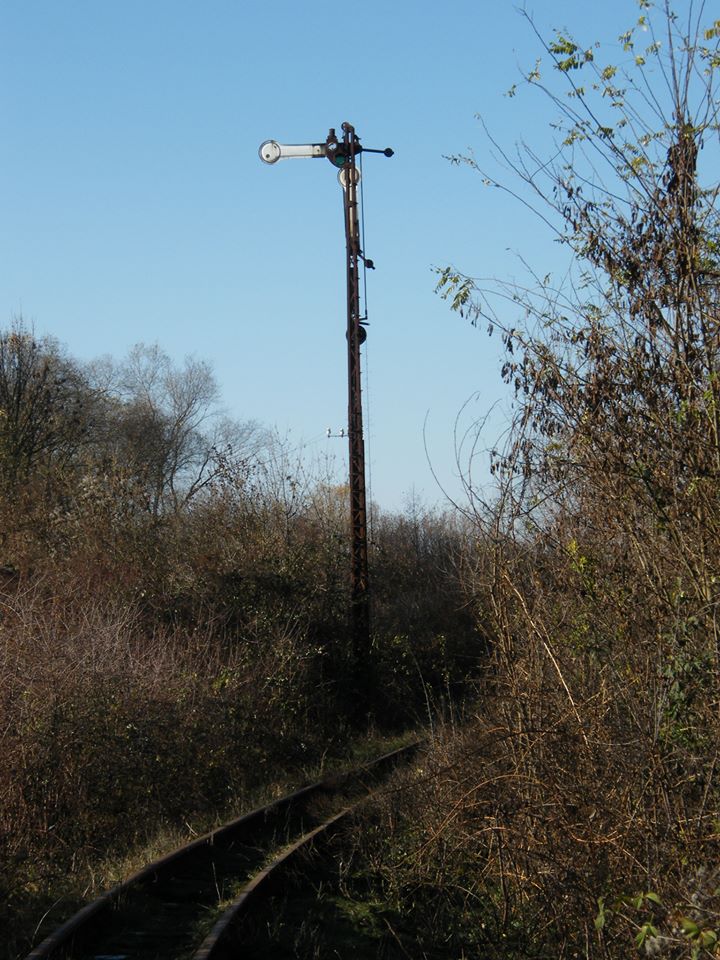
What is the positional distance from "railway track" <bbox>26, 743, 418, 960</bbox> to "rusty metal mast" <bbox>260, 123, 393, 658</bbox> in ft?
25.2

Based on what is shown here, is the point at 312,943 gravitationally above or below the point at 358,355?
below

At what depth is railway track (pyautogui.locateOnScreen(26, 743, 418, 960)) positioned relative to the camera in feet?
25.8

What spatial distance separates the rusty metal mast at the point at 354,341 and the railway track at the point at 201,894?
7669mm

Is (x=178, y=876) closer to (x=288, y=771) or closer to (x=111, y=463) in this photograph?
(x=288, y=771)

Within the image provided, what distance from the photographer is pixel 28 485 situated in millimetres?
22438

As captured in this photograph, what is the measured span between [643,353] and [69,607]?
11.3 m

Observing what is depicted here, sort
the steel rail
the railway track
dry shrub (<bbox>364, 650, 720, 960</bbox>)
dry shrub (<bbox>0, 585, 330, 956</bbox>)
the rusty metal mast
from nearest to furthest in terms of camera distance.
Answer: dry shrub (<bbox>364, 650, 720, 960</bbox>) < the steel rail < the railway track < dry shrub (<bbox>0, 585, 330, 956</bbox>) < the rusty metal mast

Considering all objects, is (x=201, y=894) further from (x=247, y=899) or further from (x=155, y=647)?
(x=155, y=647)

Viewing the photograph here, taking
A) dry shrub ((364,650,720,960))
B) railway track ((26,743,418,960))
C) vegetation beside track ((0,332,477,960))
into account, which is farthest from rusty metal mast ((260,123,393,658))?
dry shrub ((364,650,720,960))

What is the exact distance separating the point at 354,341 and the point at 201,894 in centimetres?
1264

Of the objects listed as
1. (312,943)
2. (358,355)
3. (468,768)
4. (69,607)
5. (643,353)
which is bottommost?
(312,943)

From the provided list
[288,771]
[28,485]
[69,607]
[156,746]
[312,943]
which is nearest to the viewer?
[312,943]

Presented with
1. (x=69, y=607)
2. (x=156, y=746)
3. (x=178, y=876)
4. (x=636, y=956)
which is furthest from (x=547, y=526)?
(x=69, y=607)

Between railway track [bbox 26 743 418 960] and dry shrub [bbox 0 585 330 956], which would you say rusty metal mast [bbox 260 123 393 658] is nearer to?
dry shrub [bbox 0 585 330 956]
